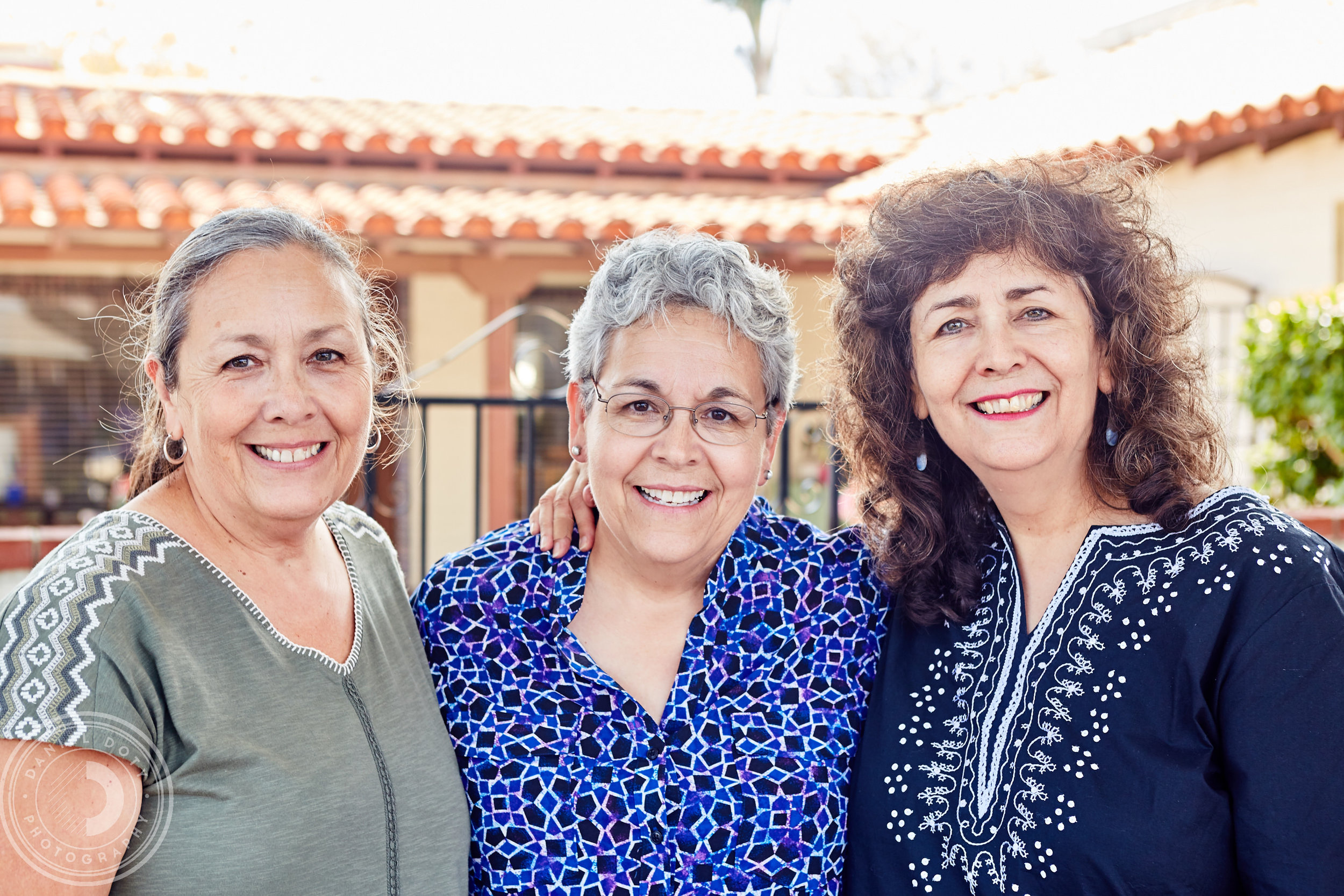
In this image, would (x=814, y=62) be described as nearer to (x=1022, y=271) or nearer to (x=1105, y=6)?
(x=1105, y=6)

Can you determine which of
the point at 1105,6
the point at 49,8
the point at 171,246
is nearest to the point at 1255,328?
the point at 171,246

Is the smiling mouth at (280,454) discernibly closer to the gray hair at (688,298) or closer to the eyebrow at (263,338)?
the eyebrow at (263,338)

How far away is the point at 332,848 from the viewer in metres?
1.75

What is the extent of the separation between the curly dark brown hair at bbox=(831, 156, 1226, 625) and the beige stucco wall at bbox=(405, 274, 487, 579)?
20.5 ft

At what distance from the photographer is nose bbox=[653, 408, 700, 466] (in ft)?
6.89

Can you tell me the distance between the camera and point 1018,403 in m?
1.97

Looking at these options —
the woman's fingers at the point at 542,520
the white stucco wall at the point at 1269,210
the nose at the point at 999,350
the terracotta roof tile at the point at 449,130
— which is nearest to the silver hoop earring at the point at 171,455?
the woman's fingers at the point at 542,520

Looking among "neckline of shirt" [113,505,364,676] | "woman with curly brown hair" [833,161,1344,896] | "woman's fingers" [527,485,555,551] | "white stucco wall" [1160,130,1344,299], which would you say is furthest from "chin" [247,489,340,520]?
"white stucco wall" [1160,130,1344,299]

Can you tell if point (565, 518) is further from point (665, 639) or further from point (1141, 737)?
point (1141, 737)

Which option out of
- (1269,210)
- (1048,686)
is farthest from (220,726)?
(1269,210)

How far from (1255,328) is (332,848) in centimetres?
646

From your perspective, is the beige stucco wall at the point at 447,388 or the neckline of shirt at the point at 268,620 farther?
the beige stucco wall at the point at 447,388

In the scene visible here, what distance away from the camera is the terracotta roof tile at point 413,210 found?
21.2ft

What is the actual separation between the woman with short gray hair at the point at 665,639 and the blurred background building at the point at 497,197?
4.28 m
